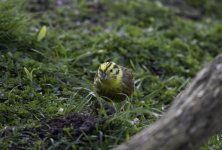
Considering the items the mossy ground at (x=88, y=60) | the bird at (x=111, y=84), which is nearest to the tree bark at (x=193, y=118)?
the mossy ground at (x=88, y=60)

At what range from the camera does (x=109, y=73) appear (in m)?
5.05

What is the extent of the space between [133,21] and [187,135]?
4.91m

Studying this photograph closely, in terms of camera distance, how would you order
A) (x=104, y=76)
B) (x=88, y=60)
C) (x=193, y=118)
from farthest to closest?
1. (x=88, y=60)
2. (x=104, y=76)
3. (x=193, y=118)

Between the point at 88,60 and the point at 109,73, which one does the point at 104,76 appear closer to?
the point at 109,73

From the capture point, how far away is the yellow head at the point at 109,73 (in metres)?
5.01

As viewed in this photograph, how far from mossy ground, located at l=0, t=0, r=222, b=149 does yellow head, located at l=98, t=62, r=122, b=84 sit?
227 millimetres

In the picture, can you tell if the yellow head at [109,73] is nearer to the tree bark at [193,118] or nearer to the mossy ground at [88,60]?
the mossy ground at [88,60]

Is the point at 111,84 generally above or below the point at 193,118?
below

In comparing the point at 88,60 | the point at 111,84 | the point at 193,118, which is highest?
the point at 193,118

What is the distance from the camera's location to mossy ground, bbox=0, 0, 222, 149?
4.19 metres

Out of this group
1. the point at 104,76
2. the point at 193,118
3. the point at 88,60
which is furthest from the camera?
the point at 88,60

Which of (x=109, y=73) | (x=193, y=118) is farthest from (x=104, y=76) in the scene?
(x=193, y=118)

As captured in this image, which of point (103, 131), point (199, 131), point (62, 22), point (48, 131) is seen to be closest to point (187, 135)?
point (199, 131)

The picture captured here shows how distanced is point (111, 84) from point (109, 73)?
110 mm
